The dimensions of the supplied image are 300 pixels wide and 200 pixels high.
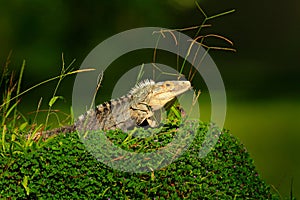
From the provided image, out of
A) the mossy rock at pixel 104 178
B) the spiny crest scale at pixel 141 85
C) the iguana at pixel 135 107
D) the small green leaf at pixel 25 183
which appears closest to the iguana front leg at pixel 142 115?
the iguana at pixel 135 107

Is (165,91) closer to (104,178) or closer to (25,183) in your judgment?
(104,178)

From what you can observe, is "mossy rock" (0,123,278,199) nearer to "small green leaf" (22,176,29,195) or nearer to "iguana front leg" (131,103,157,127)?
"small green leaf" (22,176,29,195)

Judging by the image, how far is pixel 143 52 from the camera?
1485 centimetres

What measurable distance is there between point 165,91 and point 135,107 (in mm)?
305

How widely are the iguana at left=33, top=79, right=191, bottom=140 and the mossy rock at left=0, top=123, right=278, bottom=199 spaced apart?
33cm

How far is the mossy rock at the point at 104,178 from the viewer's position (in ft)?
16.4

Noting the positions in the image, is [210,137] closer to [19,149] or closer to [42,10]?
[19,149]

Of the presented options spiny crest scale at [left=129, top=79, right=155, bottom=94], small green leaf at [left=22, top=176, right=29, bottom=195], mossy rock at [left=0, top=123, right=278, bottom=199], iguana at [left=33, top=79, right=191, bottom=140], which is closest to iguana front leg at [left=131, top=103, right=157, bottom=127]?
iguana at [left=33, top=79, right=191, bottom=140]

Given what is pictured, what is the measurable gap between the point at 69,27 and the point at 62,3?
57 cm

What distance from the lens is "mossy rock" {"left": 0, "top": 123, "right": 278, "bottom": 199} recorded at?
4.98 meters

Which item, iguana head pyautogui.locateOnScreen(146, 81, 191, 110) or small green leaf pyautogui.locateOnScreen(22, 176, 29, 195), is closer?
small green leaf pyautogui.locateOnScreen(22, 176, 29, 195)

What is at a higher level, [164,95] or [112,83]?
[164,95]

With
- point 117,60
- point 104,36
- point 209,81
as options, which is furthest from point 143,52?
point 209,81

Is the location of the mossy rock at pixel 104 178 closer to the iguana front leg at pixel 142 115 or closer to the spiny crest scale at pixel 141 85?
the iguana front leg at pixel 142 115
